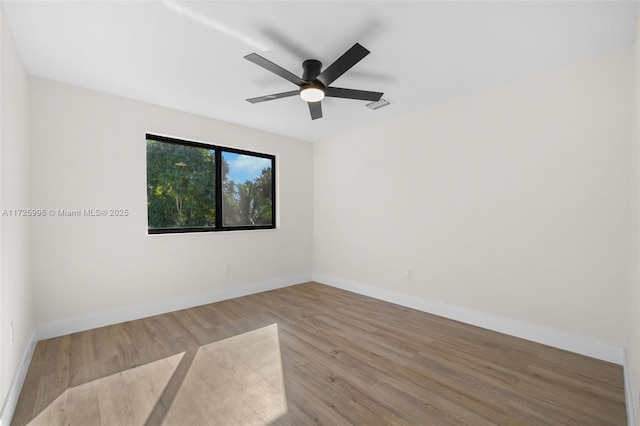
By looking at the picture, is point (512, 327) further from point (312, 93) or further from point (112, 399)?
point (112, 399)

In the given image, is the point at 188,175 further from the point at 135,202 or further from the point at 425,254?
the point at 425,254

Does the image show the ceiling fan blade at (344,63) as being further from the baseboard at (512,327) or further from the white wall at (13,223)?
the baseboard at (512,327)

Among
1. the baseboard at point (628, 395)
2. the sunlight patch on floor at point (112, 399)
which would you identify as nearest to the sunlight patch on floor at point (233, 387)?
the sunlight patch on floor at point (112, 399)

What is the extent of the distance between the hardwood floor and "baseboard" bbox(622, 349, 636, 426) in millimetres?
46

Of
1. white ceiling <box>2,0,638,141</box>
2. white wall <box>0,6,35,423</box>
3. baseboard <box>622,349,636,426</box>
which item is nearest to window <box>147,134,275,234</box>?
white ceiling <box>2,0,638,141</box>

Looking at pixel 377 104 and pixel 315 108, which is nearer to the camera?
pixel 315 108

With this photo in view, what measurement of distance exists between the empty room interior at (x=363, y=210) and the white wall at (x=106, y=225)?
2cm

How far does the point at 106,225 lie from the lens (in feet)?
10.0

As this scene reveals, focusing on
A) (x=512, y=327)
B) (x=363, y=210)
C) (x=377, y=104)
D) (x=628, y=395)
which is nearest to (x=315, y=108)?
(x=377, y=104)

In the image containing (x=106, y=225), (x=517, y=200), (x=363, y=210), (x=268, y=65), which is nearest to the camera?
(x=268, y=65)

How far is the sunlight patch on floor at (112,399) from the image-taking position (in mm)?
1681

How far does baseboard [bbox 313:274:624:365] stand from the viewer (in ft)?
7.72

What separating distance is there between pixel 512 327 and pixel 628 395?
38.8 inches

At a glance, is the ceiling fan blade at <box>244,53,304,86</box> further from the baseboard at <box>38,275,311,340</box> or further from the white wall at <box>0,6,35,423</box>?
the baseboard at <box>38,275,311,340</box>
